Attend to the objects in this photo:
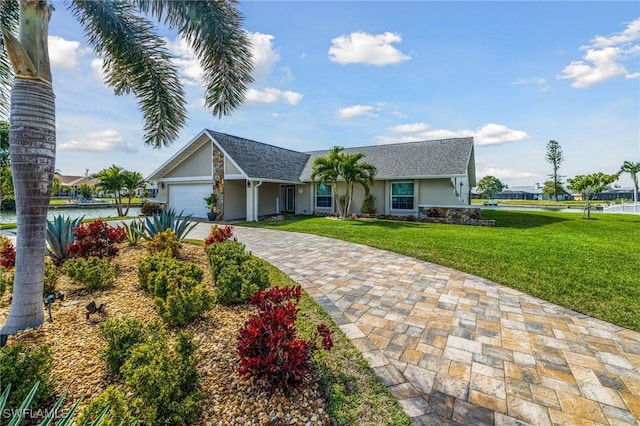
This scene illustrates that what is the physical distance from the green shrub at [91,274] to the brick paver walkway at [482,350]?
3.32 meters

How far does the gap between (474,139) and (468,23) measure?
1186cm

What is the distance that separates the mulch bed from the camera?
2260mm

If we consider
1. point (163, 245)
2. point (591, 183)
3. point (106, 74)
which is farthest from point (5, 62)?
point (591, 183)

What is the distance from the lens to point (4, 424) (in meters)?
1.95

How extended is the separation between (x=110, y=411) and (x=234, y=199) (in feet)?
54.5

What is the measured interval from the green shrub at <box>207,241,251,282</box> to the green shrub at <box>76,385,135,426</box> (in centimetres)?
314

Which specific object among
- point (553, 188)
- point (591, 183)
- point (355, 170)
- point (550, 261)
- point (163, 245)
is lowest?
point (550, 261)

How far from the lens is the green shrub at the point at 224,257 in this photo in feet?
17.4

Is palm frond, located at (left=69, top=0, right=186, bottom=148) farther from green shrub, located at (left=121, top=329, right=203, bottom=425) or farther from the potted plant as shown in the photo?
the potted plant

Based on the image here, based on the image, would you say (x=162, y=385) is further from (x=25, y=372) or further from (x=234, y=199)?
(x=234, y=199)

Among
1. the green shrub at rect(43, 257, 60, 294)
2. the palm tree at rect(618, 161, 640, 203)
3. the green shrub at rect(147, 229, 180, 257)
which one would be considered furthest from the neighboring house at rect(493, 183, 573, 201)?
the green shrub at rect(43, 257, 60, 294)

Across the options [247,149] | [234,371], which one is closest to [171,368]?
[234,371]

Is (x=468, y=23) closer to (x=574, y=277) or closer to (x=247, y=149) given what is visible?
(x=574, y=277)

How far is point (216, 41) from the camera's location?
5066 mm
